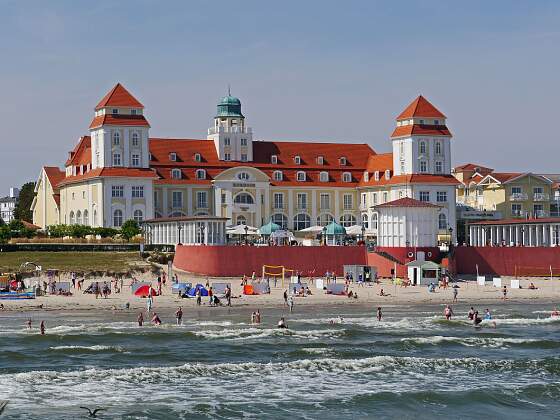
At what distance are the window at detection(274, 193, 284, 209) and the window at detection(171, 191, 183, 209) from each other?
9.22 metres

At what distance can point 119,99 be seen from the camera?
105 meters

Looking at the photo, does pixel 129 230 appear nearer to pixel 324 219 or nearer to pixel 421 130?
pixel 324 219

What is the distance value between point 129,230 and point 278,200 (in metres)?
20.1

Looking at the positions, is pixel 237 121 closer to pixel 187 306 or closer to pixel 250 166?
A: pixel 250 166

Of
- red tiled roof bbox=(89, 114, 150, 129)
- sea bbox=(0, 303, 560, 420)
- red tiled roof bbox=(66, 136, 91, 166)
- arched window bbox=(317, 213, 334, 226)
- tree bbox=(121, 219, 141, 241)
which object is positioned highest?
red tiled roof bbox=(89, 114, 150, 129)

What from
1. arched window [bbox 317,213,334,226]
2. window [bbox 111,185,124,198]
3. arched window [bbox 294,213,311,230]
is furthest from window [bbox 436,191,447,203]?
window [bbox 111,185,124,198]

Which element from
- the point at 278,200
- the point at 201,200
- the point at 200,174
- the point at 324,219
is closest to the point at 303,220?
the point at 324,219

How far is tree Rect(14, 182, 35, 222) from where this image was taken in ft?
447

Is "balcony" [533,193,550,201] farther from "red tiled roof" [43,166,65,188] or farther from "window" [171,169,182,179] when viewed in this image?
"red tiled roof" [43,166,65,188]

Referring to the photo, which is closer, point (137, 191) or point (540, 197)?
point (137, 191)

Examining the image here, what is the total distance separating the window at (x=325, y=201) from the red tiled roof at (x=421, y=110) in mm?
10363

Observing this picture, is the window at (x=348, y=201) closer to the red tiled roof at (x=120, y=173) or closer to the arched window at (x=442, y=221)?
the arched window at (x=442, y=221)

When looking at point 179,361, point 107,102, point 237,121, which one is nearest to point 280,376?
point 179,361

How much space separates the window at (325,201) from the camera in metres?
112
